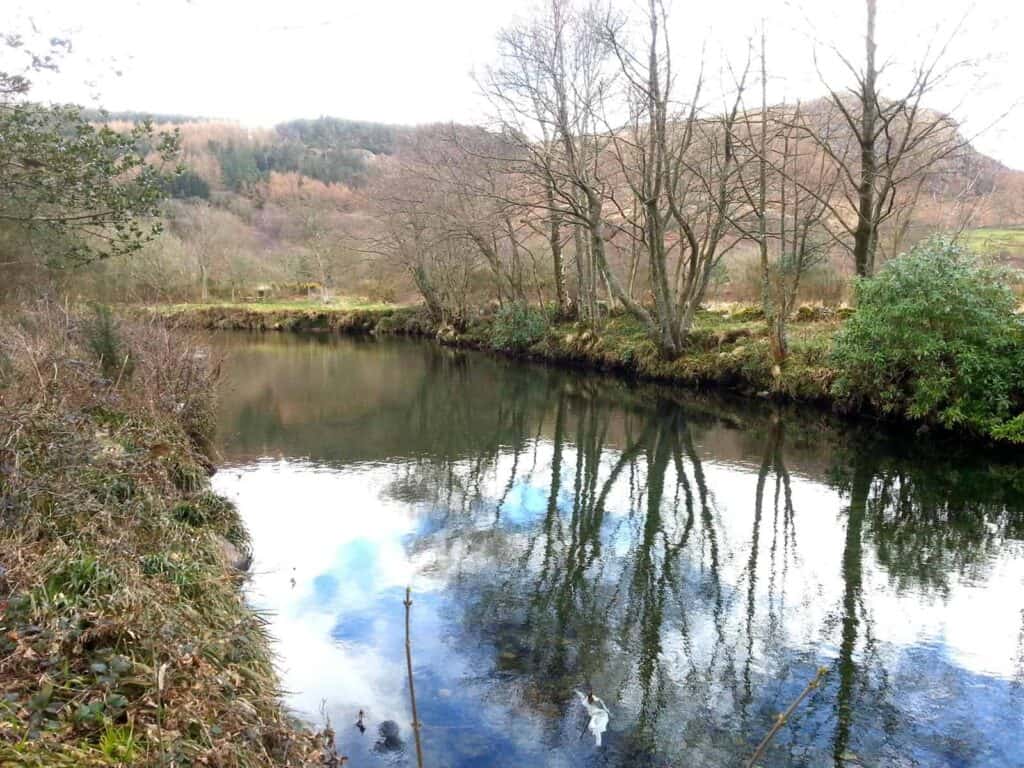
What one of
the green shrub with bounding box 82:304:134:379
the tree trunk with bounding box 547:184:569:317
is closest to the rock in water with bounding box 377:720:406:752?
the green shrub with bounding box 82:304:134:379

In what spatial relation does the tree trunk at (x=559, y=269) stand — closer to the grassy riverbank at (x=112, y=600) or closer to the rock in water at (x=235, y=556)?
the grassy riverbank at (x=112, y=600)

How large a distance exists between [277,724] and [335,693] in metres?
1.43

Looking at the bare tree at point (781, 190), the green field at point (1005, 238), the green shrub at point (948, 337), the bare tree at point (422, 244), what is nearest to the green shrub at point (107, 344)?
the green shrub at point (948, 337)

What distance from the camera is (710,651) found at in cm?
570

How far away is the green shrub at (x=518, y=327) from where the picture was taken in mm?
26234

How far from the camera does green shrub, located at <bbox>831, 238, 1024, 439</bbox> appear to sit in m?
11.9

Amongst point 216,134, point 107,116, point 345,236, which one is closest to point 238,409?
point 107,116

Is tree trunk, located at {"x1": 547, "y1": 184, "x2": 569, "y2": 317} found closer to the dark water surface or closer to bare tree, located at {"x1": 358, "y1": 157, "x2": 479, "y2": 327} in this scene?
bare tree, located at {"x1": 358, "y1": 157, "x2": 479, "y2": 327}

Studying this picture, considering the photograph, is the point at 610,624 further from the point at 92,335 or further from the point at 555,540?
the point at 92,335

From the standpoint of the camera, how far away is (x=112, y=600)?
4.03 metres

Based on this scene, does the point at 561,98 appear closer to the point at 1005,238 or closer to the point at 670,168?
the point at 670,168

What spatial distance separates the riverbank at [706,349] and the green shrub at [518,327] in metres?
0.16

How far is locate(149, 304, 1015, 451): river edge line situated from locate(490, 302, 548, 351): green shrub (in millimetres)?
230

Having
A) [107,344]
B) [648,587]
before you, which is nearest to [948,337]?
[648,587]
